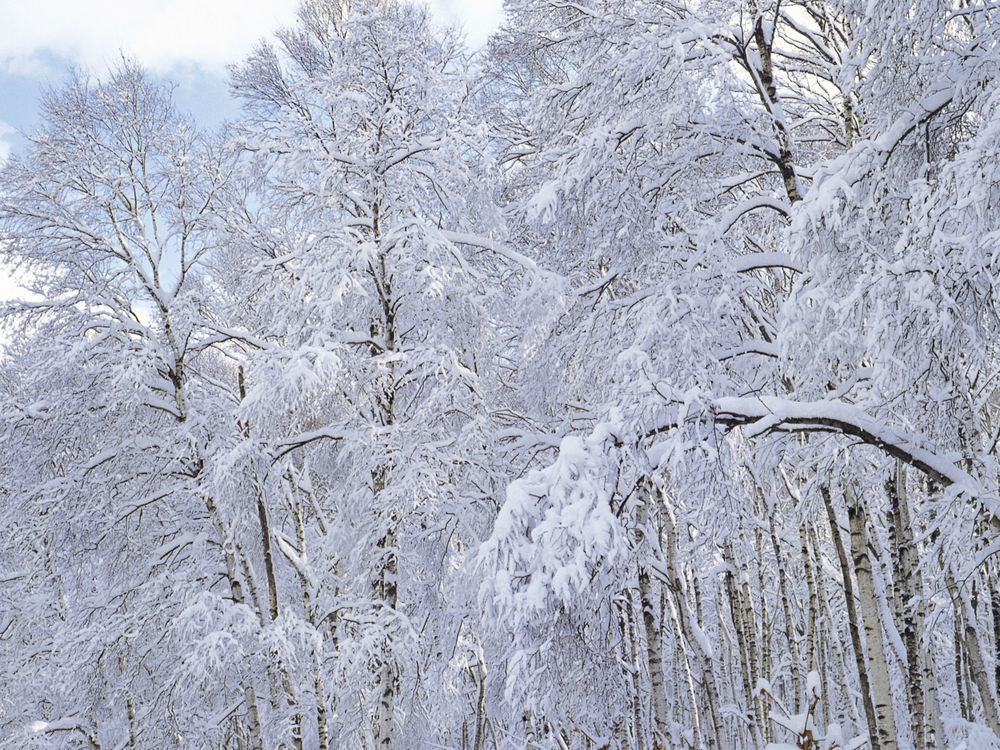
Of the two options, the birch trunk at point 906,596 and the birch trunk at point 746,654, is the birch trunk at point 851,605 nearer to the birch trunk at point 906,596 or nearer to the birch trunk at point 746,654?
the birch trunk at point 906,596

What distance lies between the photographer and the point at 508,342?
8.17 meters

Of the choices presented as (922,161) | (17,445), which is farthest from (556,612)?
(17,445)

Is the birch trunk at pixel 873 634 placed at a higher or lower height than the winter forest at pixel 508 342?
lower

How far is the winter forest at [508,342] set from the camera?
350cm

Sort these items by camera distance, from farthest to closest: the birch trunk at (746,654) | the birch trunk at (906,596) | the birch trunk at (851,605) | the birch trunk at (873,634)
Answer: the birch trunk at (746,654)
the birch trunk at (851,605)
the birch trunk at (906,596)
the birch trunk at (873,634)

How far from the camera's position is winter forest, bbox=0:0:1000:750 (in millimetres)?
3498

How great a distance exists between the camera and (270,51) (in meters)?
8.28

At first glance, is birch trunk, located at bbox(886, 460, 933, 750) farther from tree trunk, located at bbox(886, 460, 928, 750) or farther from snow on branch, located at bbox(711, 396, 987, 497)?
snow on branch, located at bbox(711, 396, 987, 497)

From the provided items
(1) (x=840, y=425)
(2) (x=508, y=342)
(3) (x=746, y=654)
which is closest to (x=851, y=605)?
(3) (x=746, y=654)

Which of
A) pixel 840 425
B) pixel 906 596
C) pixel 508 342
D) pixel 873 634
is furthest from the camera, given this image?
pixel 508 342

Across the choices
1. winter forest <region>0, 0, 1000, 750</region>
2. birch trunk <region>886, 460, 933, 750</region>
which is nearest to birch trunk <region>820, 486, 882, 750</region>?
winter forest <region>0, 0, 1000, 750</region>

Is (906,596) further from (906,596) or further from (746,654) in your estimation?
(746,654)

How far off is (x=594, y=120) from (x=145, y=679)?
8.11 metres

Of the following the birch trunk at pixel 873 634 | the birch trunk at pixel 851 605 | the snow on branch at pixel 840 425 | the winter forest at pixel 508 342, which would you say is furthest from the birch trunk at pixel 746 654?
the snow on branch at pixel 840 425
